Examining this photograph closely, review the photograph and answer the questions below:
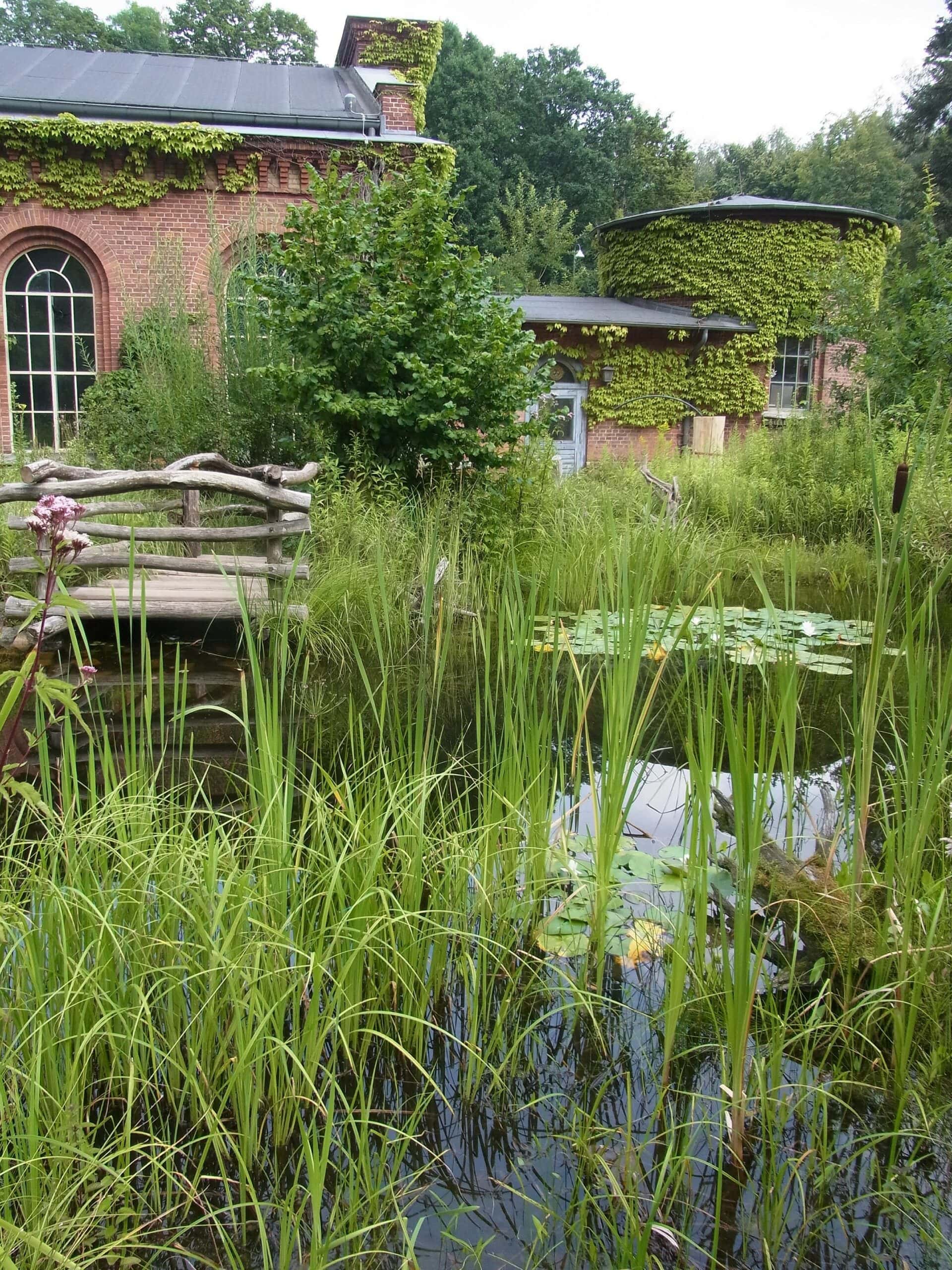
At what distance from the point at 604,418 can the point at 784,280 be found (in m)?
4.33

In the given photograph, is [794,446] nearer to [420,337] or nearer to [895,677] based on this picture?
[420,337]

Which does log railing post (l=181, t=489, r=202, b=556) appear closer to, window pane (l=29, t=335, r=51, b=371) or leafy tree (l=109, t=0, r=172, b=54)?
window pane (l=29, t=335, r=51, b=371)

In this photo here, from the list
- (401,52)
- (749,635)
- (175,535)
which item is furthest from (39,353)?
(749,635)

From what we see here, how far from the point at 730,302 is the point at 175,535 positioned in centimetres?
1584

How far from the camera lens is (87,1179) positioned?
Result: 5.28 ft

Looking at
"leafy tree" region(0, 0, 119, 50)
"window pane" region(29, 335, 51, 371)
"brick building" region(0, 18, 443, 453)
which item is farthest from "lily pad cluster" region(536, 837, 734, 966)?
"leafy tree" region(0, 0, 119, 50)

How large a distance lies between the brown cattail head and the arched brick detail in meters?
13.1

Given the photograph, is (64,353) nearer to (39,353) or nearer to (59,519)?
(39,353)

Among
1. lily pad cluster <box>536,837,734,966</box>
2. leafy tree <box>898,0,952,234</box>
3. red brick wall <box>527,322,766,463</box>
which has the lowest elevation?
lily pad cluster <box>536,837,734,966</box>

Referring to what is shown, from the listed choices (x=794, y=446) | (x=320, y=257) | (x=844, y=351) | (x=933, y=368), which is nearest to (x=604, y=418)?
(x=844, y=351)

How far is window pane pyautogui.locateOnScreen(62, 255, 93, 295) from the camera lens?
43.7 ft

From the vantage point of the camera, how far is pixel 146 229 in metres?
13.1

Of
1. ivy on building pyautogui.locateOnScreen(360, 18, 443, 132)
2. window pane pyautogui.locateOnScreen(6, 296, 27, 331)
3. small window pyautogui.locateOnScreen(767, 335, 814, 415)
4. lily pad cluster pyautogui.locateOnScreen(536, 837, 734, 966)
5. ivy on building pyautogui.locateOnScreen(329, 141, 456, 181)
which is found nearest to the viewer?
lily pad cluster pyautogui.locateOnScreen(536, 837, 734, 966)

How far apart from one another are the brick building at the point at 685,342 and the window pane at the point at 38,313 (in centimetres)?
838
